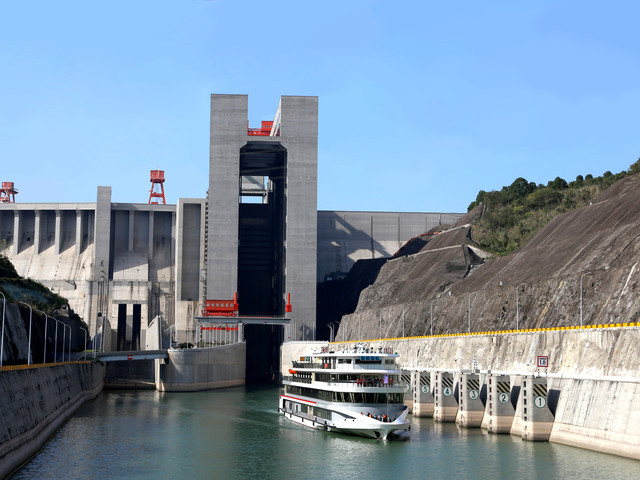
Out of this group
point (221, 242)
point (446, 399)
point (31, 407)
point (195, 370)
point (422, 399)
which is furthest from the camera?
point (221, 242)

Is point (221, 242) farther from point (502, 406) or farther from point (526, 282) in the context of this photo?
point (502, 406)

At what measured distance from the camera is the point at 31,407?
5378 centimetres

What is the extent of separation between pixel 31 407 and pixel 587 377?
3710 centimetres

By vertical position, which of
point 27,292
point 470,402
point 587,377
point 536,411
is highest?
point 27,292

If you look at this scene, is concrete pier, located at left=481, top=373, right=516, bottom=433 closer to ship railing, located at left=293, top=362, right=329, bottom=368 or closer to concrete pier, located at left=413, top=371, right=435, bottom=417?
ship railing, located at left=293, top=362, right=329, bottom=368

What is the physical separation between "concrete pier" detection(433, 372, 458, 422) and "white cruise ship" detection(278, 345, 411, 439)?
254 inches

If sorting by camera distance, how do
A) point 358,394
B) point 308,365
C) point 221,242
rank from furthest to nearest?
point 221,242
point 308,365
point 358,394

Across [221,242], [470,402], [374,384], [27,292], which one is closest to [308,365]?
[374,384]

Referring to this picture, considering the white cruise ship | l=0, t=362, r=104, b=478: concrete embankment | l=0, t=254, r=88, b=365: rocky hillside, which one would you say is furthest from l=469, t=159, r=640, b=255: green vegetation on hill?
l=0, t=362, r=104, b=478: concrete embankment

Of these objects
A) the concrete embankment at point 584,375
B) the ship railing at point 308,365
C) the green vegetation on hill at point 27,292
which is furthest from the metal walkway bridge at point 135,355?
the concrete embankment at point 584,375

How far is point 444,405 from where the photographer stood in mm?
70250

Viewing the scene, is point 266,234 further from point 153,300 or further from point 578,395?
point 578,395

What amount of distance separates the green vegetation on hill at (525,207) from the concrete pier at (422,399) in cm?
4993

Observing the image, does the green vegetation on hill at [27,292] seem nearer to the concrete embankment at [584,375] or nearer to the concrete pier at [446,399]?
the concrete pier at [446,399]
